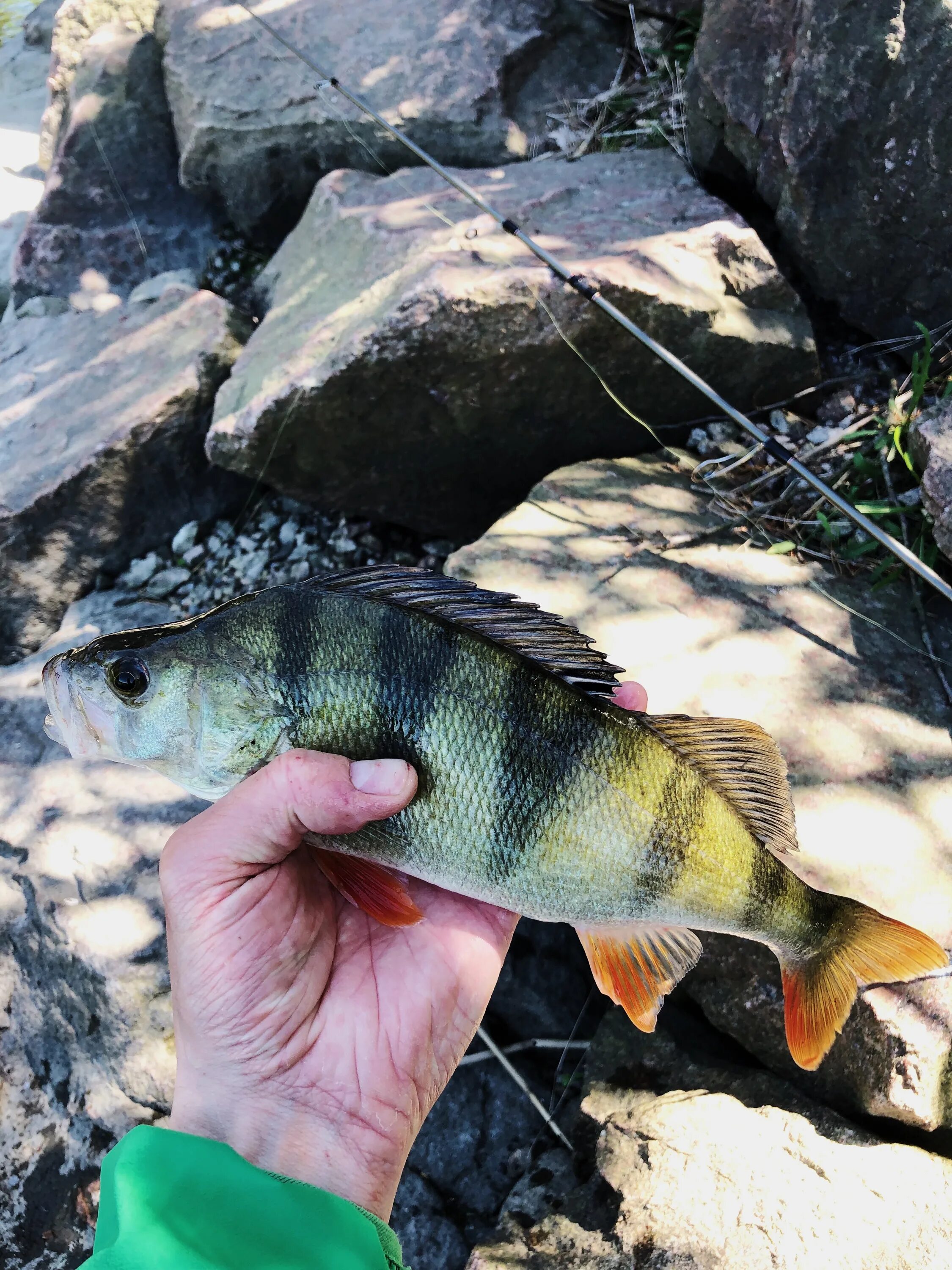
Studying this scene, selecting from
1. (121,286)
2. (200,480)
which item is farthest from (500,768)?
(121,286)

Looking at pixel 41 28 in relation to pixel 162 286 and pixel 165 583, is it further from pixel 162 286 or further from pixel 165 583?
pixel 165 583

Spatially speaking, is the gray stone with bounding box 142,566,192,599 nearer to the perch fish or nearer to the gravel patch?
the gravel patch

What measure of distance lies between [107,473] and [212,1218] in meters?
3.72

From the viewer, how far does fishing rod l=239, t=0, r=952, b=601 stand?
300 centimetres

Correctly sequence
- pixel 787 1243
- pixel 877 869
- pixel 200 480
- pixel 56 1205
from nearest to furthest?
1. pixel 787 1243
2. pixel 877 869
3. pixel 56 1205
4. pixel 200 480

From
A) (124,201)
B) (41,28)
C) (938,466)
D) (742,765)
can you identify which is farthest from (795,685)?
(41,28)

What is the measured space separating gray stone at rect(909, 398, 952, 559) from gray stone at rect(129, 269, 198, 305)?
413 cm

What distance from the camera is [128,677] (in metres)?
1.88

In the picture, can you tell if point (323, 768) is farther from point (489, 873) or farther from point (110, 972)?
point (110, 972)

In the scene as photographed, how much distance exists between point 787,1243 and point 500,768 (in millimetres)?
1368

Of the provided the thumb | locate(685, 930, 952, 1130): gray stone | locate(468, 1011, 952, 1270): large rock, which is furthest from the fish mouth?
locate(685, 930, 952, 1130): gray stone

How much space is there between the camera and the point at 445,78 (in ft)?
16.7

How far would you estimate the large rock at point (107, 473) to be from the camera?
445cm

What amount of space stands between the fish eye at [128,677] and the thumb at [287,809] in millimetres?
296
